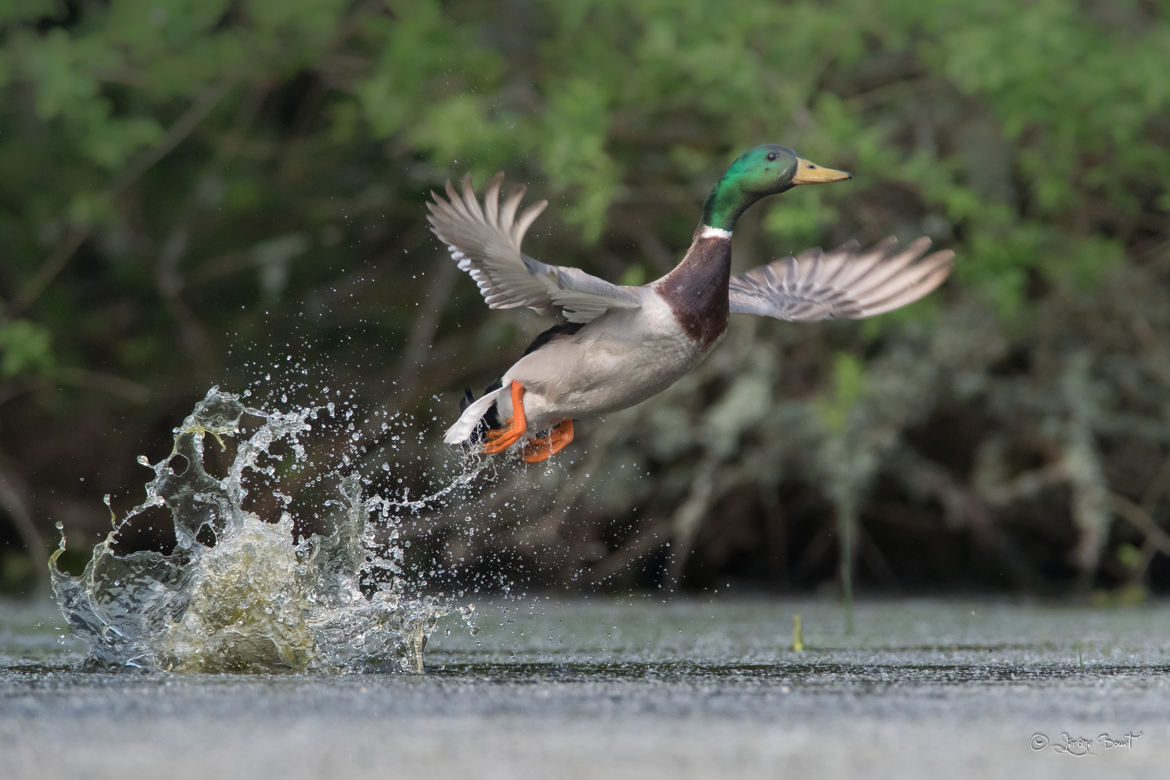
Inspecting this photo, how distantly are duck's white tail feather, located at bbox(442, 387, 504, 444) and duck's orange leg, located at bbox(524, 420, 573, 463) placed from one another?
0.26 meters

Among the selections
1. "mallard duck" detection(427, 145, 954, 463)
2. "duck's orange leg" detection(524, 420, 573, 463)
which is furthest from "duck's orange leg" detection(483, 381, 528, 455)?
"duck's orange leg" detection(524, 420, 573, 463)

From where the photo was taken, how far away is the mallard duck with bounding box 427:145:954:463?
4.10 metres

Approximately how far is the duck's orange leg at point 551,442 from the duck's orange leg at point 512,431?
25cm

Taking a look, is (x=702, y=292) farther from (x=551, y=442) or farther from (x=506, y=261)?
(x=551, y=442)

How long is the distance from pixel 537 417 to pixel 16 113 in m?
5.79

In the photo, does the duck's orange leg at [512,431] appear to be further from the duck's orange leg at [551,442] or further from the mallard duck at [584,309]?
the duck's orange leg at [551,442]

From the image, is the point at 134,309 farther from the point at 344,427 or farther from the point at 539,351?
the point at 539,351

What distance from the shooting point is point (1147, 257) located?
8.17 metres

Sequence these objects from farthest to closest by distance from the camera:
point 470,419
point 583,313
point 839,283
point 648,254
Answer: point 648,254, point 839,283, point 470,419, point 583,313

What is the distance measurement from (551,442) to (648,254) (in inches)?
149

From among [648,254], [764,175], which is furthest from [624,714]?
[648,254]

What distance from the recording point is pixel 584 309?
439 cm

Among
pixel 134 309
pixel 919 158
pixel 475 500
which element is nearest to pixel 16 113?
pixel 134 309

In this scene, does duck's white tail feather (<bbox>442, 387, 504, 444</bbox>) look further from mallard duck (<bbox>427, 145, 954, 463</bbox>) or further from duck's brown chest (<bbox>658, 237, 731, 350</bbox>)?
duck's brown chest (<bbox>658, 237, 731, 350</bbox>)
